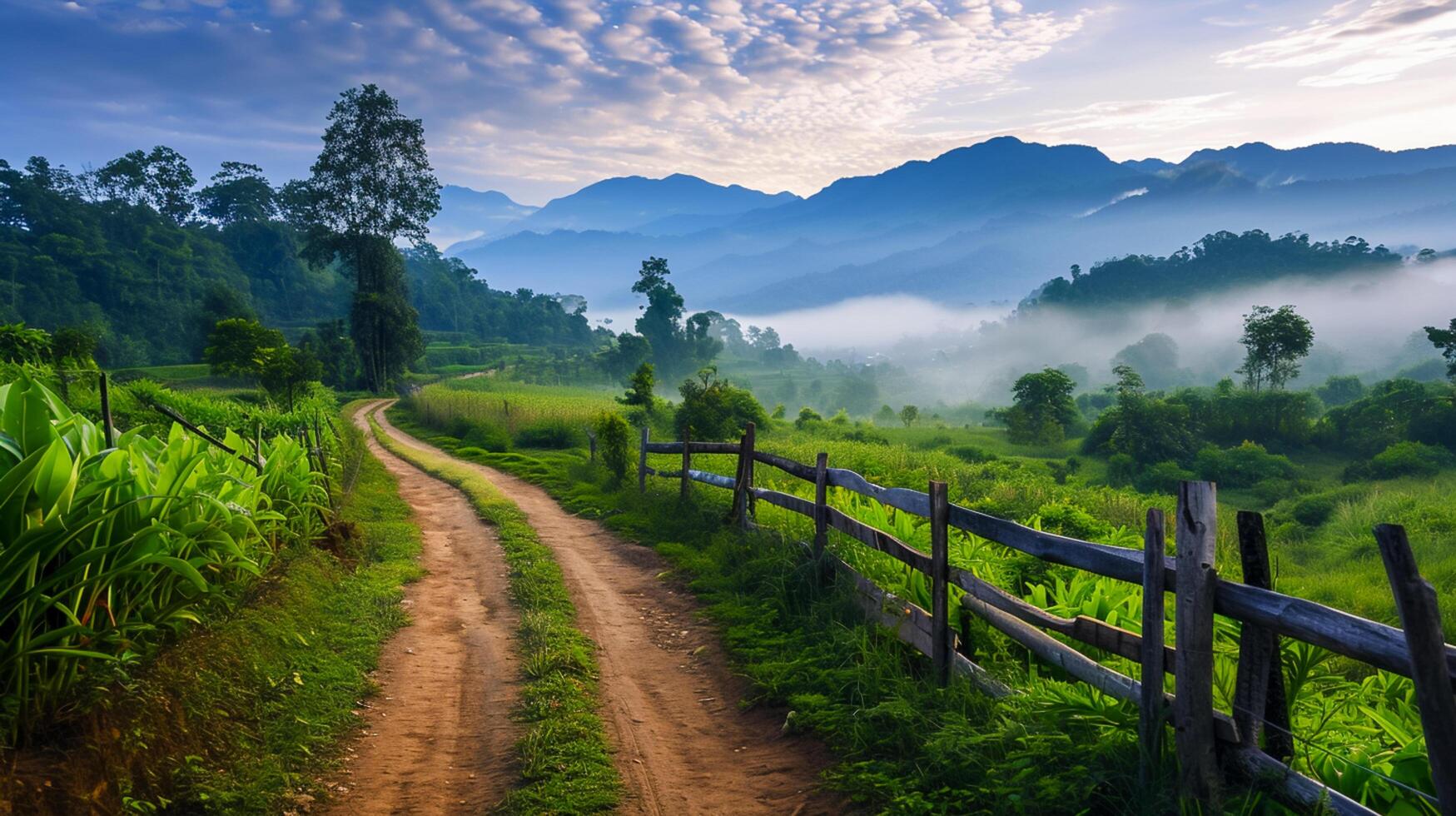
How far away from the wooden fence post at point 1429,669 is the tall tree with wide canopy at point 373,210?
52.4 meters

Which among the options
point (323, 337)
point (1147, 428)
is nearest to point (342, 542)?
point (1147, 428)

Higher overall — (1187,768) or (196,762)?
(1187,768)

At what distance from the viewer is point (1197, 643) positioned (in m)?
3.30

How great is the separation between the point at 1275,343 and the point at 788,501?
63.0m

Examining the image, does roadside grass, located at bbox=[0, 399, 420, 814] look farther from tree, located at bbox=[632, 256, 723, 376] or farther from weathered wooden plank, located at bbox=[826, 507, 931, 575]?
tree, located at bbox=[632, 256, 723, 376]

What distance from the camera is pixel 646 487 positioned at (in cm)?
1362

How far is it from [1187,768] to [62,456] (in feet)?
16.9

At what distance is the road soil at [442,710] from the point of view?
168 inches

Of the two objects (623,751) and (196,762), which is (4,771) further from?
(623,751)

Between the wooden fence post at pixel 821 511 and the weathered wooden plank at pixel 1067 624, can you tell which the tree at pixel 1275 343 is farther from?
the weathered wooden plank at pixel 1067 624

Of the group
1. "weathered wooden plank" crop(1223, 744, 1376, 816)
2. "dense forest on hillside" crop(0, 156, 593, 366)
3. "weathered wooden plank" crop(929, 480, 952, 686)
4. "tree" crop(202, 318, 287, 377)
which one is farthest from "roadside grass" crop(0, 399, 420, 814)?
"dense forest on hillside" crop(0, 156, 593, 366)

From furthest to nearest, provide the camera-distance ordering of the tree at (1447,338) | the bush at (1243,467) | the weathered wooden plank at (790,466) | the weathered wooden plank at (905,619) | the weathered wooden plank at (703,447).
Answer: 1. the tree at (1447,338)
2. the bush at (1243,467)
3. the weathered wooden plank at (703,447)
4. the weathered wooden plank at (790,466)
5. the weathered wooden plank at (905,619)

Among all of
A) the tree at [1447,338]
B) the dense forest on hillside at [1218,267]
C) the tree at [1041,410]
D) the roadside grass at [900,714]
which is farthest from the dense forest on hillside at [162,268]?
the dense forest on hillside at [1218,267]

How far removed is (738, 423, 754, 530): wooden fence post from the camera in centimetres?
952
